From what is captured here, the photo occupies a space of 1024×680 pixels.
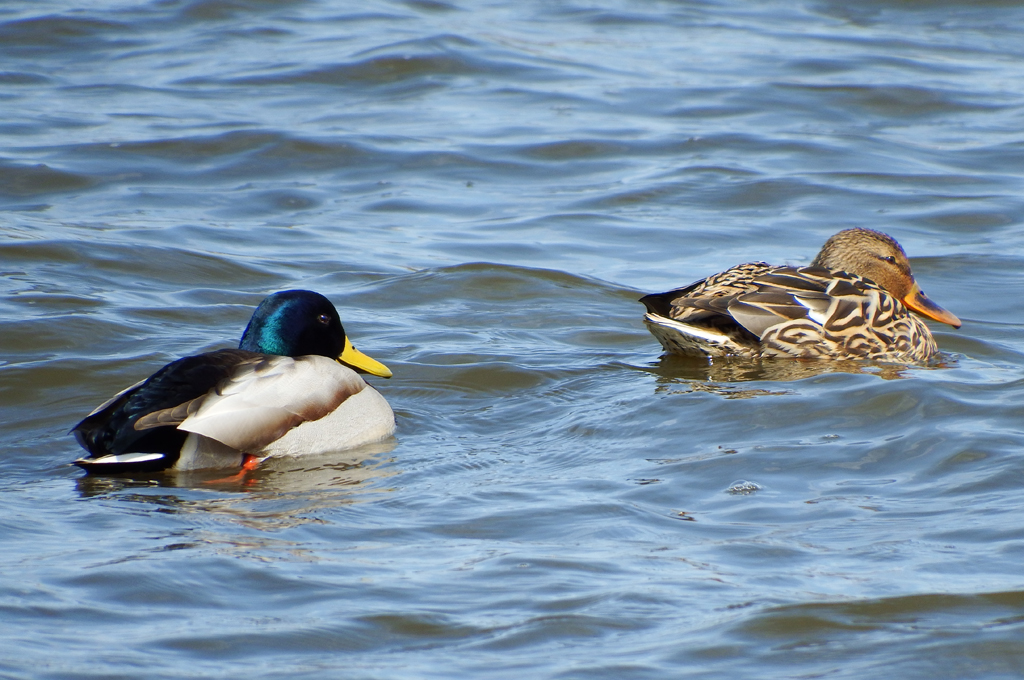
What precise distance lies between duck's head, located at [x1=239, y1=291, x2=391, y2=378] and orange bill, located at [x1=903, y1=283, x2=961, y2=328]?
358cm

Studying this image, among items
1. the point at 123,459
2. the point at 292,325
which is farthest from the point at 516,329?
the point at 123,459

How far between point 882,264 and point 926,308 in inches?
14.6

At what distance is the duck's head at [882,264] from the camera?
820 centimetres

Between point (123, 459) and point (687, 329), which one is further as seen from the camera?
point (687, 329)

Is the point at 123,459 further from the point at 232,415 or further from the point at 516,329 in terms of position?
the point at 516,329

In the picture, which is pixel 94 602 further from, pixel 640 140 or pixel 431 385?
pixel 640 140

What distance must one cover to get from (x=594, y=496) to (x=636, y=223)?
583 cm

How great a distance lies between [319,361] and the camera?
640 centimetres

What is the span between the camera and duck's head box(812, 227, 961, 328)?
820 centimetres

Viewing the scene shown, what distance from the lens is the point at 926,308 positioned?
8.18 m

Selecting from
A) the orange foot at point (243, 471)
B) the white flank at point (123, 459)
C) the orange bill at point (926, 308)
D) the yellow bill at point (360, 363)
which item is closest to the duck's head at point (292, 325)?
the yellow bill at point (360, 363)

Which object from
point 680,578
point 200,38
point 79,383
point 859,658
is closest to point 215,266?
point 79,383

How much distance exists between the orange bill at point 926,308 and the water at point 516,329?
0.85 ft

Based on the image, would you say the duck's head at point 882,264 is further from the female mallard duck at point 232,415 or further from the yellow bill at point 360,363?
the female mallard duck at point 232,415
